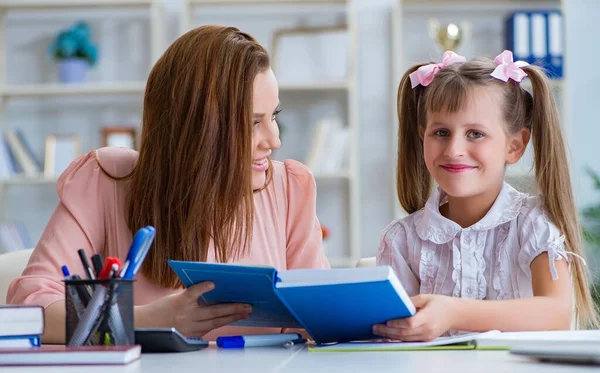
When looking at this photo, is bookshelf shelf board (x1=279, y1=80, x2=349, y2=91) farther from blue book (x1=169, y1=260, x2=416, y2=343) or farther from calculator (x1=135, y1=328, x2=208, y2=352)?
calculator (x1=135, y1=328, x2=208, y2=352)

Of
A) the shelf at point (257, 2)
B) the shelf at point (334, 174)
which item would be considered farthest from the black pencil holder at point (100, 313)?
the shelf at point (257, 2)

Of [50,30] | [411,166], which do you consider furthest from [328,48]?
[411,166]

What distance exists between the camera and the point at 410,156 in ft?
6.15

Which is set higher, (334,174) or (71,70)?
(71,70)

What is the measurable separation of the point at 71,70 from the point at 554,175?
10.0ft

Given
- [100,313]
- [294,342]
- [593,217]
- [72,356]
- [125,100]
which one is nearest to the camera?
[72,356]

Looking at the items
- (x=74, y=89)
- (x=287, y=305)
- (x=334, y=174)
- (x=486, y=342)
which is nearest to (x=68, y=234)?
(x=287, y=305)

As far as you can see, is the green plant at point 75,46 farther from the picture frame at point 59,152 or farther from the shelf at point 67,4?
the picture frame at point 59,152

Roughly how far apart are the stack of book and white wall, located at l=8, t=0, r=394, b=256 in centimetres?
334

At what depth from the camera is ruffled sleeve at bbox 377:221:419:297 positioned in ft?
5.77

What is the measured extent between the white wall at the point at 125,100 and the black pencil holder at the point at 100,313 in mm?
3326

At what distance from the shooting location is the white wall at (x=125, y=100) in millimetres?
4438

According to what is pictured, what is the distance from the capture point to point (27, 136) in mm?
4504

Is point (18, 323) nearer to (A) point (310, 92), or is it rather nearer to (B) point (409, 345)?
(B) point (409, 345)
